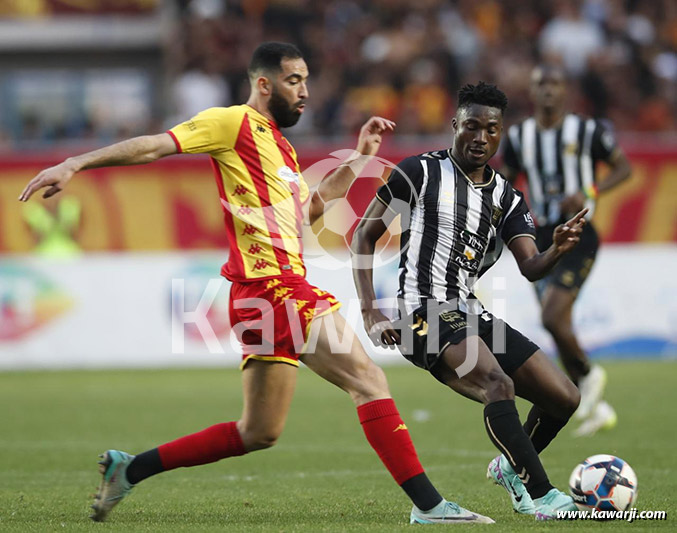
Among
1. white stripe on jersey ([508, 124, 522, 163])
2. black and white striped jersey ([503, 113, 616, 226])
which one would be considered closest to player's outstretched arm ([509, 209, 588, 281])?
black and white striped jersey ([503, 113, 616, 226])

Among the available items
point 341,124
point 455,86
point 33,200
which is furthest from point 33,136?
point 455,86

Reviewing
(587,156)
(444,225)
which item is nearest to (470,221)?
(444,225)

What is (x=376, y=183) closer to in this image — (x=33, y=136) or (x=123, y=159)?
(x=33, y=136)

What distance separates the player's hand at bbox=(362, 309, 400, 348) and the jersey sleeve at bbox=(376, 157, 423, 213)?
59 cm

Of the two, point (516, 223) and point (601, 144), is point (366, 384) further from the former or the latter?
point (601, 144)

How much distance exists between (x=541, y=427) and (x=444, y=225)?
120 centimetres

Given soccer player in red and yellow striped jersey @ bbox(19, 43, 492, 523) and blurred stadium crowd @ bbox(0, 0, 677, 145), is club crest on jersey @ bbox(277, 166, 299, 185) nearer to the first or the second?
soccer player in red and yellow striped jersey @ bbox(19, 43, 492, 523)

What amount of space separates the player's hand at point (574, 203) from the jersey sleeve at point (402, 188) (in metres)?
2.90

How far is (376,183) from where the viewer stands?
17.1 m

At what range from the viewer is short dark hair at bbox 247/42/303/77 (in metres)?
5.65

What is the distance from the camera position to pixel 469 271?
596 centimetres

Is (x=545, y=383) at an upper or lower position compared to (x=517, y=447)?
upper

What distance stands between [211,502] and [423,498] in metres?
1.39

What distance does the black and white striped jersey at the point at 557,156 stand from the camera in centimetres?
926
